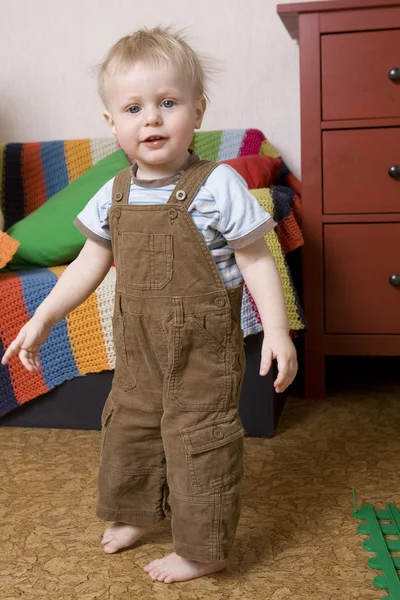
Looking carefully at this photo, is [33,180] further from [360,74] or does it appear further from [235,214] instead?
[235,214]

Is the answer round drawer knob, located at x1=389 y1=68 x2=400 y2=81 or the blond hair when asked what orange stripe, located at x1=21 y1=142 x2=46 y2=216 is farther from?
Result: the blond hair

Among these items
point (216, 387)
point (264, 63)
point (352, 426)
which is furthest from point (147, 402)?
point (264, 63)

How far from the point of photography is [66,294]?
3.71 ft

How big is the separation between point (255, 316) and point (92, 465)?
0.43m

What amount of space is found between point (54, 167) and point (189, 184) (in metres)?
1.11

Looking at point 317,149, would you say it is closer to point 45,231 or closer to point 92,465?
point 45,231

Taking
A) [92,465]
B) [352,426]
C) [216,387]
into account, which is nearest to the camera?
[216,387]

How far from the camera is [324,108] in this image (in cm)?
168

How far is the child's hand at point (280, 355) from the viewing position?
→ 0.99 meters

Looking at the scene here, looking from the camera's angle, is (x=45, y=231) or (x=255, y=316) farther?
(x=45, y=231)

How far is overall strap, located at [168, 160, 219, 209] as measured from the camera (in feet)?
3.35

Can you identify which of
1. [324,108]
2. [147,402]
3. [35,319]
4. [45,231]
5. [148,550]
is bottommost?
[148,550]

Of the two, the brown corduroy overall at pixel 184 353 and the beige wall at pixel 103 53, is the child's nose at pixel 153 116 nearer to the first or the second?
the brown corduroy overall at pixel 184 353

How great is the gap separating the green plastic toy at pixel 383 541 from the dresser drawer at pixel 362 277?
0.54 m
